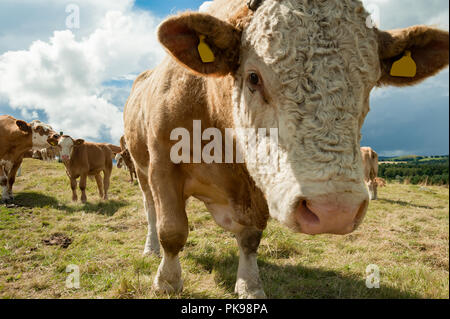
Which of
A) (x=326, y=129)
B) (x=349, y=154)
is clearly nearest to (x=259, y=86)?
(x=326, y=129)

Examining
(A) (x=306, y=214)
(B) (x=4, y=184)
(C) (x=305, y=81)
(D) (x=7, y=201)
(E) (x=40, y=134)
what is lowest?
(D) (x=7, y=201)

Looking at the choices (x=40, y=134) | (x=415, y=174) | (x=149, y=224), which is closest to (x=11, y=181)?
(x=40, y=134)

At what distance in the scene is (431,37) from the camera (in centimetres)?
220

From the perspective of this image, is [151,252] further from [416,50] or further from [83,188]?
[83,188]

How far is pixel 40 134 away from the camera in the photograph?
9.69 metres

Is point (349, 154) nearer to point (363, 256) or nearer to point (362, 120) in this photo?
point (362, 120)

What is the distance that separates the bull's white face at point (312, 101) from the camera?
1.44 meters

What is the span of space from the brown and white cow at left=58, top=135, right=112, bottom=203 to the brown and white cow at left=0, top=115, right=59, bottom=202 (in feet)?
1.97

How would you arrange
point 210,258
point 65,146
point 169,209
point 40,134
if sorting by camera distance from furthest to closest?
point 40,134, point 65,146, point 210,258, point 169,209

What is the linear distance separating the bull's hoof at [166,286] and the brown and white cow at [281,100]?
4 cm

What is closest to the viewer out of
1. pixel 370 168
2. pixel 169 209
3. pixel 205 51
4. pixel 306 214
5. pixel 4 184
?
pixel 306 214

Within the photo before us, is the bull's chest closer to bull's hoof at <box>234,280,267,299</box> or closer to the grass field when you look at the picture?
bull's hoof at <box>234,280,267,299</box>

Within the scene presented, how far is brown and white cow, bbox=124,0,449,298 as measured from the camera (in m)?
1.50

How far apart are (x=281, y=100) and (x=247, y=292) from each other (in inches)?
85.8
